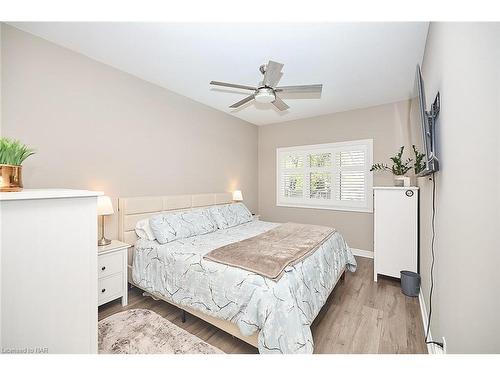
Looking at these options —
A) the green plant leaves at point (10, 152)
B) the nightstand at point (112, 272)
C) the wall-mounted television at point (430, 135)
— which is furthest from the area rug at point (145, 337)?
the wall-mounted television at point (430, 135)

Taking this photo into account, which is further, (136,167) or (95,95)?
(136,167)

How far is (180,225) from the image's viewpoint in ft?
8.90

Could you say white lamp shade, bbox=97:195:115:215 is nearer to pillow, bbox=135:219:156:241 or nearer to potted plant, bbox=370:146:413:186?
pillow, bbox=135:219:156:241

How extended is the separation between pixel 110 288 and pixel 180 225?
3.05 feet

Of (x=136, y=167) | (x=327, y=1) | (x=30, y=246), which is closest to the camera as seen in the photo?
(x=327, y=1)

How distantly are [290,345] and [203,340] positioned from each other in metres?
0.80

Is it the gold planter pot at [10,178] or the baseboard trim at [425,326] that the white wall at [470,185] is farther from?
the gold planter pot at [10,178]

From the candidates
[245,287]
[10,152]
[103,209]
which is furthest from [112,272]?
[10,152]

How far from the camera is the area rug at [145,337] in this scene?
1.71m

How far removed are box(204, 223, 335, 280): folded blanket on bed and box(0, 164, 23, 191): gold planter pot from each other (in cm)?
136

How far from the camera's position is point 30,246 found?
3.07 ft

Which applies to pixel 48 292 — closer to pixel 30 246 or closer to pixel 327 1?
pixel 30 246
